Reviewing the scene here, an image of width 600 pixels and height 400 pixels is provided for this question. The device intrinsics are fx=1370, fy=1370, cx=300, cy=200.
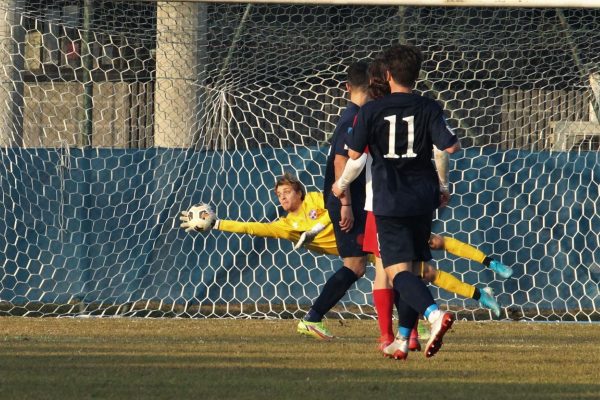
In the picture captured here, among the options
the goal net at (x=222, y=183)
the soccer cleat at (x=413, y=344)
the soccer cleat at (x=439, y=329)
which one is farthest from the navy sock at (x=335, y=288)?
the goal net at (x=222, y=183)

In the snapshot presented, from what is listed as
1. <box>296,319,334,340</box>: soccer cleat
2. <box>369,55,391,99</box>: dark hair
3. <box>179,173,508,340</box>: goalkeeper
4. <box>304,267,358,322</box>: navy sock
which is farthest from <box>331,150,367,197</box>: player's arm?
<box>179,173,508,340</box>: goalkeeper

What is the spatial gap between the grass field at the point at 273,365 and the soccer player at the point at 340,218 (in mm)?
195

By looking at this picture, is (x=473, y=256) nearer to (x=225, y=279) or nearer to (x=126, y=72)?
(x=225, y=279)

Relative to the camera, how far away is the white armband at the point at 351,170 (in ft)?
24.4

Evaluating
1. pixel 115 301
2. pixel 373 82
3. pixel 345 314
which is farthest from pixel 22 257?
pixel 373 82

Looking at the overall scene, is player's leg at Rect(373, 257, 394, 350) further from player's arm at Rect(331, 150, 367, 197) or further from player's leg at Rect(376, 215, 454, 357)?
player's arm at Rect(331, 150, 367, 197)

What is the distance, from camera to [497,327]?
1040 cm

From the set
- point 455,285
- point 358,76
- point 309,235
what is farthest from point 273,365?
point 309,235

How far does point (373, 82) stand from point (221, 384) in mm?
2420

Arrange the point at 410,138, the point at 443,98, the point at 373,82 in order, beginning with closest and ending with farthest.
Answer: the point at 410,138 → the point at 373,82 → the point at 443,98

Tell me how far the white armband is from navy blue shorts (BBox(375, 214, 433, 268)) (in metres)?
0.41

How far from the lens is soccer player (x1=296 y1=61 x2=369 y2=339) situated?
837cm

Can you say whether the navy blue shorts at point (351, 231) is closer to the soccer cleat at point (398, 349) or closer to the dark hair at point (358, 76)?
the dark hair at point (358, 76)

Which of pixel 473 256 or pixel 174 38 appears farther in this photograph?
pixel 174 38
